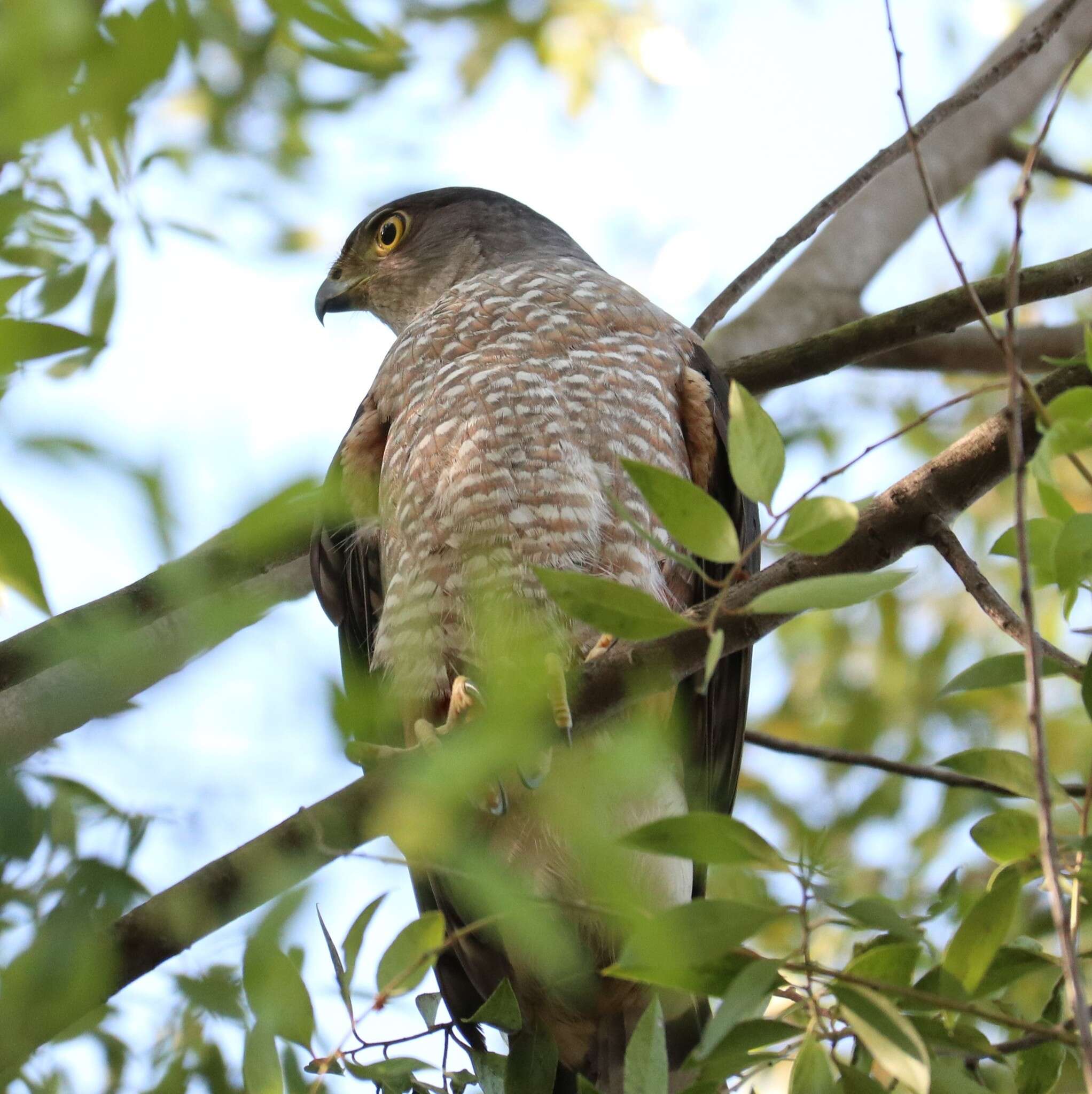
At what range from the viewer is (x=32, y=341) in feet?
4.59

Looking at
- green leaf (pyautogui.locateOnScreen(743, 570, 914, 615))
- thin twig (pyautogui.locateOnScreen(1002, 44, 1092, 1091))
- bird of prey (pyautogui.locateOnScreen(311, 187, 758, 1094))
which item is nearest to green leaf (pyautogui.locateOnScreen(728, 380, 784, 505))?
green leaf (pyautogui.locateOnScreen(743, 570, 914, 615))

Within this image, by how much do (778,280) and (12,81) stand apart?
399 centimetres

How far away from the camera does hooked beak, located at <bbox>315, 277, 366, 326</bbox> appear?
4953mm

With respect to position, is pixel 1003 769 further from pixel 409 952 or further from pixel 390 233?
pixel 390 233

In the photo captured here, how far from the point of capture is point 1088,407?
1.67 metres

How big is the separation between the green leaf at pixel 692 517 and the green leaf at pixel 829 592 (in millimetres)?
119

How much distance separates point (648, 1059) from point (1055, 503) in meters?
0.98

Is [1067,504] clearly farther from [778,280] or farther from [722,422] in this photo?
[778,280]

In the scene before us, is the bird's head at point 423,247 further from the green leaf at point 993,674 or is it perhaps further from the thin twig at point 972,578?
the green leaf at point 993,674

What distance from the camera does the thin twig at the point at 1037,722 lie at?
1482 millimetres

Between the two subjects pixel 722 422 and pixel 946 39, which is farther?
pixel 946 39

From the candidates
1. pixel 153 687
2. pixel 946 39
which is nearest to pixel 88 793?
pixel 153 687

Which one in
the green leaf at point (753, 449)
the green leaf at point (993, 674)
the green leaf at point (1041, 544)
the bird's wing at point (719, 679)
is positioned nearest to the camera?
the green leaf at point (753, 449)

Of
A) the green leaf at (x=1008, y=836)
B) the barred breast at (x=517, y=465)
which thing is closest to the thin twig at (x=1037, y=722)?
the green leaf at (x=1008, y=836)
